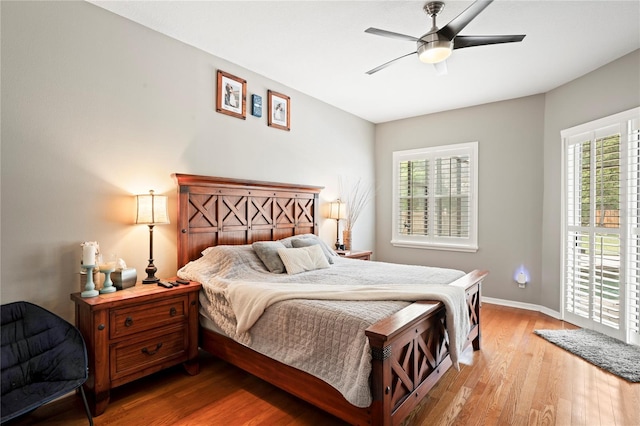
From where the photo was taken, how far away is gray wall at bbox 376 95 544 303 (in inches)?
172

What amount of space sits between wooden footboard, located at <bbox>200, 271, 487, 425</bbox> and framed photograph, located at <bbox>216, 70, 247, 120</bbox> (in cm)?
219

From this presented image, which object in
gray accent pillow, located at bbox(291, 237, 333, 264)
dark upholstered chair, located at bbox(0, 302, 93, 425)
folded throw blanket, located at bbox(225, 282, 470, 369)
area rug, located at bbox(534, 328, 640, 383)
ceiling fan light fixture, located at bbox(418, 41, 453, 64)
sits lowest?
area rug, located at bbox(534, 328, 640, 383)

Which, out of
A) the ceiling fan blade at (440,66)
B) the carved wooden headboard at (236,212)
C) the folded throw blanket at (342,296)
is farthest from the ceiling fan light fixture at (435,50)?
the carved wooden headboard at (236,212)

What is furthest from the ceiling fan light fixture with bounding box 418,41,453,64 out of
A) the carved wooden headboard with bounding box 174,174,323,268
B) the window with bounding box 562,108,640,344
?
the window with bounding box 562,108,640,344

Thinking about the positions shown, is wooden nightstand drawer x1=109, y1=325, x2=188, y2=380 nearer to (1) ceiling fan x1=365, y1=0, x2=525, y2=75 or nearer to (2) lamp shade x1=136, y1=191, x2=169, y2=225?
(2) lamp shade x1=136, y1=191, x2=169, y2=225

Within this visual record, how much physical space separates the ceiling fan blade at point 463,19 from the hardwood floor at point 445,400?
2480 mm

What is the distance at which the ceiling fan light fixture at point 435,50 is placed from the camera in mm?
2332

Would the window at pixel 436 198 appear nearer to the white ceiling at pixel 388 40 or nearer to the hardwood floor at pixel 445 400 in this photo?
the white ceiling at pixel 388 40

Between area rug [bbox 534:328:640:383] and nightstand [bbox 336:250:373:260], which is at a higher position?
nightstand [bbox 336:250:373:260]

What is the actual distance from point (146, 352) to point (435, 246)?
4.09 m

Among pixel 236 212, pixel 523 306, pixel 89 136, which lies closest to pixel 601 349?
pixel 523 306

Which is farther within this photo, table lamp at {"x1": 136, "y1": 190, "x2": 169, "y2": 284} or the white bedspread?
table lamp at {"x1": 136, "y1": 190, "x2": 169, "y2": 284}

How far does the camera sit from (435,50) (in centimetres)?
236

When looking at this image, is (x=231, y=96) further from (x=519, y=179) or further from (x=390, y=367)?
(x=519, y=179)
